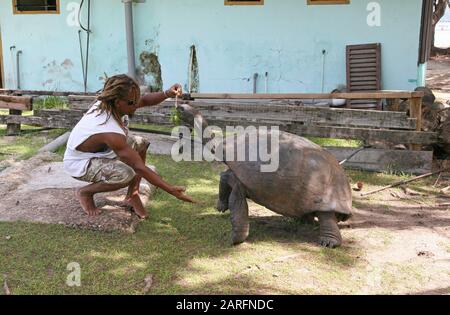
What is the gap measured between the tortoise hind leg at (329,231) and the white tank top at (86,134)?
1.99 m

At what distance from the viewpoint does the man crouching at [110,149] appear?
4277mm

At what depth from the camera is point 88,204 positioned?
4984 millimetres

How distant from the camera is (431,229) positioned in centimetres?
515

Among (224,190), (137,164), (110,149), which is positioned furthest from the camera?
(224,190)

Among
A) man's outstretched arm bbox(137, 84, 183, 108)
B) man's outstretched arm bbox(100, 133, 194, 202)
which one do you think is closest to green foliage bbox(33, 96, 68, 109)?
man's outstretched arm bbox(137, 84, 183, 108)

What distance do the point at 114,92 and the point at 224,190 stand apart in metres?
1.47

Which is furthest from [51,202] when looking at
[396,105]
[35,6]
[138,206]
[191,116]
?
[35,6]

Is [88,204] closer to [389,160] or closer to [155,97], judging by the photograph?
[155,97]

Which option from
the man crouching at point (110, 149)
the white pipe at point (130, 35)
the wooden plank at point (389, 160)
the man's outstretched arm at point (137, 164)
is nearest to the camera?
the man's outstretched arm at point (137, 164)

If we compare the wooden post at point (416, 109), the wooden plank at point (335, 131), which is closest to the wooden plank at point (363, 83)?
the wooden post at point (416, 109)

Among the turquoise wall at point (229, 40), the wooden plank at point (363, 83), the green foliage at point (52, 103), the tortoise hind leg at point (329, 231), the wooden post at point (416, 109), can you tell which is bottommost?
the tortoise hind leg at point (329, 231)

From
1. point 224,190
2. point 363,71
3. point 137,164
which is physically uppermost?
point 363,71

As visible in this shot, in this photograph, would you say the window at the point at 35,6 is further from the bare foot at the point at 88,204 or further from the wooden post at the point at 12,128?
the bare foot at the point at 88,204

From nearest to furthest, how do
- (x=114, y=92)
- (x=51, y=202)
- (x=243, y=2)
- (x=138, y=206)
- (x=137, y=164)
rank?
(x=137, y=164) < (x=114, y=92) < (x=138, y=206) < (x=51, y=202) < (x=243, y=2)
